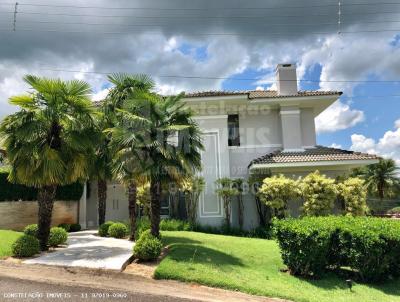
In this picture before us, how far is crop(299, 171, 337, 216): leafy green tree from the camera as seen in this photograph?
15.2 m

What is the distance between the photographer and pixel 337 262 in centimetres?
1045

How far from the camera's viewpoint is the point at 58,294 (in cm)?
732

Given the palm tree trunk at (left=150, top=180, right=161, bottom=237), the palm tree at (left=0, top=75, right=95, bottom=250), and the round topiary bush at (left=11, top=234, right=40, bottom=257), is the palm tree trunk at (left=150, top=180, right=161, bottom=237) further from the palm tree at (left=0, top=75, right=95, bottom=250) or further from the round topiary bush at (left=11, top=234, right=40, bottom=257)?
the round topiary bush at (left=11, top=234, right=40, bottom=257)

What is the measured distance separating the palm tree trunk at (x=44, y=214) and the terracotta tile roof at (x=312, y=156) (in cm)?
1000

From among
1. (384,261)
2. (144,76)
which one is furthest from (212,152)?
(384,261)

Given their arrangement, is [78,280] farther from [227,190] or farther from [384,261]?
[227,190]

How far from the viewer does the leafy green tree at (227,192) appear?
1772 cm

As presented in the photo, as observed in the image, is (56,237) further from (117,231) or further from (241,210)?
(241,210)

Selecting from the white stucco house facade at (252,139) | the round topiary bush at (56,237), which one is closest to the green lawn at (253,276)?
the round topiary bush at (56,237)

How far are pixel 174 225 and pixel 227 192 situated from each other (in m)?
3.09

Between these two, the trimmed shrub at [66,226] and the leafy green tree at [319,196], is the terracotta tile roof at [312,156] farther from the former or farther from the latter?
the trimmed shrub at [66,226]

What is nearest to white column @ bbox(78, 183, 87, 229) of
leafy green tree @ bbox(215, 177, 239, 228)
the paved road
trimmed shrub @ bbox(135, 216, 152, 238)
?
trimmed shrub @ bbox(135, 216, 152, 238)

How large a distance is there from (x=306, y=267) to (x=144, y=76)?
9417 millimetres

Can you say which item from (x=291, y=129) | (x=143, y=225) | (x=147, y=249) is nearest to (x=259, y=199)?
(x=291, y=129)
